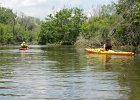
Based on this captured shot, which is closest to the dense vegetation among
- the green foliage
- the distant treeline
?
the distant treeline

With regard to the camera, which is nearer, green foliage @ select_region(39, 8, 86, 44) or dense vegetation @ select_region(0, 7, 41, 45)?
green foliage @ select_region(39, 8, 86, 44)

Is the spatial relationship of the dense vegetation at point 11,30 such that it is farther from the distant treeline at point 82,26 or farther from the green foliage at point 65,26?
the green foliage at point 65,26

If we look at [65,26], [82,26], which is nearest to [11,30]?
[65,26]

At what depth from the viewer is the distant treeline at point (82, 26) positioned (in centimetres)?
5650

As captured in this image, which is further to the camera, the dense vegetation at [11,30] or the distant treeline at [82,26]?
the dense vegetation at [11,30]

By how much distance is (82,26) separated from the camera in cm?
10256

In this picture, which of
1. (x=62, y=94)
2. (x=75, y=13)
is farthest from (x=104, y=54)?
(x=75, y=13)

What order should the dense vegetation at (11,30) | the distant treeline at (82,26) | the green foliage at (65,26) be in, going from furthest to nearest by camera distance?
the dense vegetation at (11,30) → the green foliage at (65,26) → the distant treeline at (82,26)

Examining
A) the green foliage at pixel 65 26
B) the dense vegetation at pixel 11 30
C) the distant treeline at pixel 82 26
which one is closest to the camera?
the distant treeline at pixel 82 26

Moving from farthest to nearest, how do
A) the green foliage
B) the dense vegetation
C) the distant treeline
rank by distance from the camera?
1. the dense vegetation
2. the green foliage
3. the distant treeline

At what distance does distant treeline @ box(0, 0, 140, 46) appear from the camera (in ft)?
185

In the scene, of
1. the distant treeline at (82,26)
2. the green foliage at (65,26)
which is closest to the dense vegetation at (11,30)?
the distant treeline at (82,26)

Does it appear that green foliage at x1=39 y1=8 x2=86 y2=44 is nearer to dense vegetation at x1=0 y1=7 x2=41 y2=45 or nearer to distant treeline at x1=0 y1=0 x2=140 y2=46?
distant treeline at x1=0 y1=0 x2=140 y2=46

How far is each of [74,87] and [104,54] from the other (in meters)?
24.3
